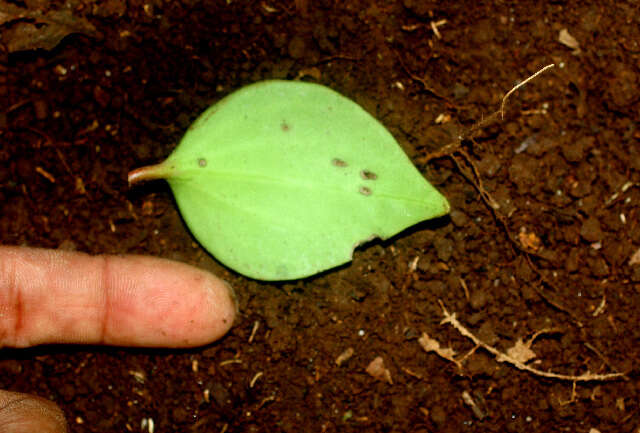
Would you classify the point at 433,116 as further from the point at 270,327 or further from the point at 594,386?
the point at 594,386

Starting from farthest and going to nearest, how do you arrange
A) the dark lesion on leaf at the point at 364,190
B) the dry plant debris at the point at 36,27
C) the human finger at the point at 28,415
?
the dry plant debris at the point at 36,27 < the dark lesion on leaf at the point at 364,190 < the human finger at the point at 28,415

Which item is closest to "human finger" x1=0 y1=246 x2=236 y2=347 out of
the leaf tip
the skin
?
the skin

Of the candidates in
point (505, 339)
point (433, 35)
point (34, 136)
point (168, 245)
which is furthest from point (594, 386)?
point (34, 136)

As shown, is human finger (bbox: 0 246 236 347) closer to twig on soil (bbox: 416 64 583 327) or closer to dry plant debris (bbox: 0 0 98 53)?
dry plant debris (bbox: 0 0 98 53)

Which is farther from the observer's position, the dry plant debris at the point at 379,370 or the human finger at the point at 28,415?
the dry plant debris at the point at 379,370

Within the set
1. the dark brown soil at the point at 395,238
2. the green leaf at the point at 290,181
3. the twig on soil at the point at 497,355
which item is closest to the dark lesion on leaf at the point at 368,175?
the green leaf at the point at 290,181

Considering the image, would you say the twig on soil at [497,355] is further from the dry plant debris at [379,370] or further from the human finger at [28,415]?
the human finger at [28,415]
